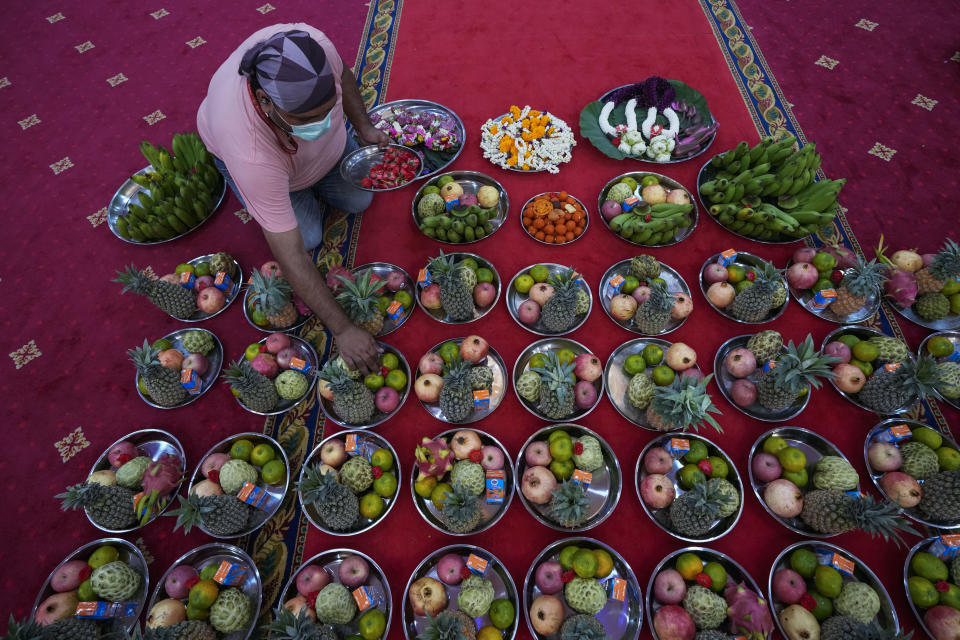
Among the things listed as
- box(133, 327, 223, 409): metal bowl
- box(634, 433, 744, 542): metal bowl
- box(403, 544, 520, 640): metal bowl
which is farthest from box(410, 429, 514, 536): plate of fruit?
box(133, 327, 223, 409): metal bowl

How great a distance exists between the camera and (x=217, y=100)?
2973mm

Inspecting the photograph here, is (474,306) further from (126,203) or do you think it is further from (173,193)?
(126,203)

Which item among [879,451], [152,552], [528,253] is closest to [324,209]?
[528,253]

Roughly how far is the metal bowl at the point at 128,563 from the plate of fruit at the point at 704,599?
310 centimetres

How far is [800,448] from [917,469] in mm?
641

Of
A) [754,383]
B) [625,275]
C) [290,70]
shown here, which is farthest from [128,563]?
[754,383]

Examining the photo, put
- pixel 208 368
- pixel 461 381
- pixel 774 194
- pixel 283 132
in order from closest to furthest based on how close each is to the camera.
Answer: pixel 283 132
pixel 461 381
pixel 208 368
pixel 774 194

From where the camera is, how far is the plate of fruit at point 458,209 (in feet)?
13.2

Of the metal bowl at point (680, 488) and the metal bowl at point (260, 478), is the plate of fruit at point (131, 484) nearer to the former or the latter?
the metal bowl at point (260, 478)

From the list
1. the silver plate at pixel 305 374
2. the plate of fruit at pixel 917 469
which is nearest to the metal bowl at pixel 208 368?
the silver plate at pixel 305 374

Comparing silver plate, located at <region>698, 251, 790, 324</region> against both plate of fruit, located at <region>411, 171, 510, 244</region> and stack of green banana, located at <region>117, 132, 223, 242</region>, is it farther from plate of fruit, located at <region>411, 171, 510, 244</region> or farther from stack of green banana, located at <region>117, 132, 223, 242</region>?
stack of green banana, located at <region>117, 132, 223, 242</region>

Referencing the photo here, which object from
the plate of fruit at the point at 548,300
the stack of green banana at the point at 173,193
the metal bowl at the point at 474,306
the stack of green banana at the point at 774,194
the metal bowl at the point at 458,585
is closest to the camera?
the metal bowl at the point at 458,585

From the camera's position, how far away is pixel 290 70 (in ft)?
7.90

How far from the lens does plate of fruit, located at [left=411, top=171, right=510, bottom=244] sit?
4.04 m
